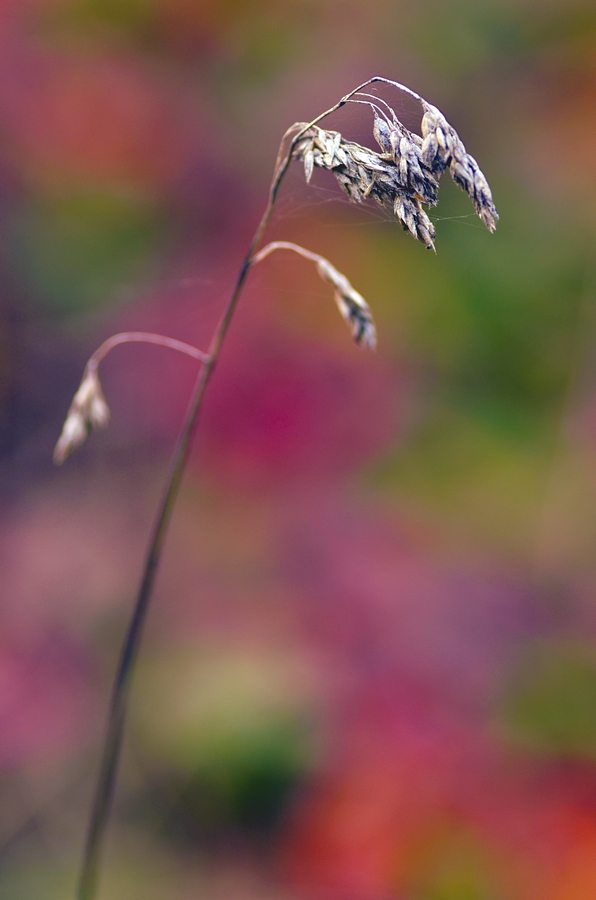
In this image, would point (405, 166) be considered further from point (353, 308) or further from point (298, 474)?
point (298, 474)

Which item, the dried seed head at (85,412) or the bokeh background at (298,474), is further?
the bokeh background at (298,474)

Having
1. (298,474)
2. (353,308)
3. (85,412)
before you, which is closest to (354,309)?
(353,308)

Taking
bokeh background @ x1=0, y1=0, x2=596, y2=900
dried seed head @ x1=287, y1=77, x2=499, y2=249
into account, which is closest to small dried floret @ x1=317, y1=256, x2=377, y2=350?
dried seed head @ x1=287, y1=77, x2=499, y2=249

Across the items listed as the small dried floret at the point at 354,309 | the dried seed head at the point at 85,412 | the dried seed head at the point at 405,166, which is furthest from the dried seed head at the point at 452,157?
the dried seed head at the point at 85,412

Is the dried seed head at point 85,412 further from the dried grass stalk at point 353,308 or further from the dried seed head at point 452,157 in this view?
the dried seed head at point 452,157

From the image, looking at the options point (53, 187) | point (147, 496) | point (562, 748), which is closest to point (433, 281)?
point (147, 496)

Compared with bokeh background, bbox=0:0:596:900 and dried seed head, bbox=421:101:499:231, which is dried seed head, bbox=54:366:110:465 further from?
bokeh background, bbox=0:0:596:900

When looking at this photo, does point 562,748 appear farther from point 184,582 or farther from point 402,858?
point 184,582
